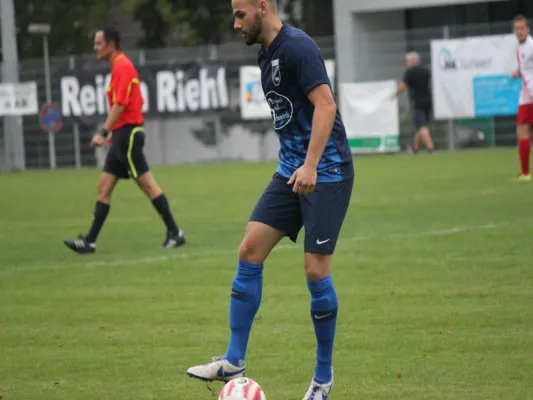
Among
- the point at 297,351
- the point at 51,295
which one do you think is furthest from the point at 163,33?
the point at 297,351

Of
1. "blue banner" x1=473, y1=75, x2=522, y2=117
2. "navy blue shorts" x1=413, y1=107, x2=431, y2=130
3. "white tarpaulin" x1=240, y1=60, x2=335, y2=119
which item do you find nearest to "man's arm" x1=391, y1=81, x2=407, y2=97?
"navy blue shorts" x1=413, y1=107, x2=431, y2=130

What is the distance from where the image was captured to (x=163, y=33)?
41344 millimetres

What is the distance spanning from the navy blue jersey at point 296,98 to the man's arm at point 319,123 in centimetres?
5

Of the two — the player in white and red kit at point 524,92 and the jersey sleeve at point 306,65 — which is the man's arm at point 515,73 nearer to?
the player in white and red kit at point 524,92

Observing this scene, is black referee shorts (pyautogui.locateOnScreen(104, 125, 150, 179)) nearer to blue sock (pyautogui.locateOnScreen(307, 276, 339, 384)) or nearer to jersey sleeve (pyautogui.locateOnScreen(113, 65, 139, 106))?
jersey sleeve (pyautogui.locateOnScreen(113, 65, 139, 106))

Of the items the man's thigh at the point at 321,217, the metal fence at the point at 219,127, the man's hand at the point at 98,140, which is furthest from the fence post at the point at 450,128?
the man's thigh at the point at 321,217

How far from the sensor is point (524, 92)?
18719mm

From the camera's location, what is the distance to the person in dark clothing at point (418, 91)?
2948cm

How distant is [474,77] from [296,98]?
22988 mm

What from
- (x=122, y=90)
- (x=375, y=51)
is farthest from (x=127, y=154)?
(x=375, y=51)

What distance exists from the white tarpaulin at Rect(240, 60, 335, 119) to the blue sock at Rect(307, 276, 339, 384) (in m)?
24.8

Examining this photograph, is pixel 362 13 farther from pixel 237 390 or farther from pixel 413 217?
pixel 237 390

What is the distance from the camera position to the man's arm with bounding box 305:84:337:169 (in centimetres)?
665

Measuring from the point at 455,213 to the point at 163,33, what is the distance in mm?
26767
